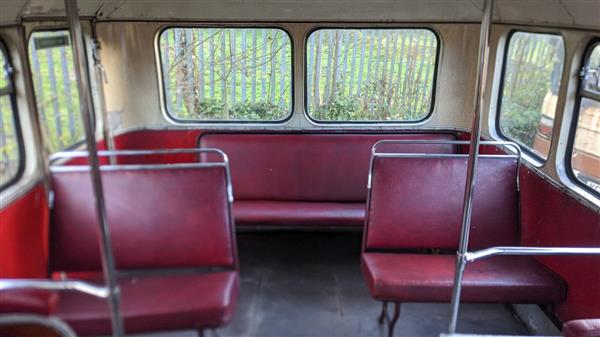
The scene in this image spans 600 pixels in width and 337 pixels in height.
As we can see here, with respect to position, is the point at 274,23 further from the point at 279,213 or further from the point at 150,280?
the point at 150,280

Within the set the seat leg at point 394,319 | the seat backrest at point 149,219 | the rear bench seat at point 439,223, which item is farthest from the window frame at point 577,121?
the seat backrest at point 149,219

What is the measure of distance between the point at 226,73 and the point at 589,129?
219 cm

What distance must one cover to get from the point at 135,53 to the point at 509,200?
9.40 feet

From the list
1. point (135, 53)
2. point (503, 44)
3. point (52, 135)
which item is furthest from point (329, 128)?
point (52, 135)

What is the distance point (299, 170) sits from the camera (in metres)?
3.18

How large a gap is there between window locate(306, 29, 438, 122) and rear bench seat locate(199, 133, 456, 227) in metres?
0.26

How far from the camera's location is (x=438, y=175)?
7.81 ft

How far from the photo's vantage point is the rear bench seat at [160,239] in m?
1.50

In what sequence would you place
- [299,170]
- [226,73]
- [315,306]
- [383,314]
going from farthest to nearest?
[299,170], [226,73], [315,306], [383,314]

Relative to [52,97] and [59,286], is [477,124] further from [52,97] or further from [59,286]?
[52,97]

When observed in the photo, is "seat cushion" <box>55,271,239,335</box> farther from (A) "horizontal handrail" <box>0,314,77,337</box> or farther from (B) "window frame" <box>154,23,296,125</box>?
(B) "window frame" <box>154,23,296,125</box>

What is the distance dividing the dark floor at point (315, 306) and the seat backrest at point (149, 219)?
0.34 metres

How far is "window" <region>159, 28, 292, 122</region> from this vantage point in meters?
3.10

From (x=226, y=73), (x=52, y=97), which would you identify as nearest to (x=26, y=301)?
(x=52, y=97)
